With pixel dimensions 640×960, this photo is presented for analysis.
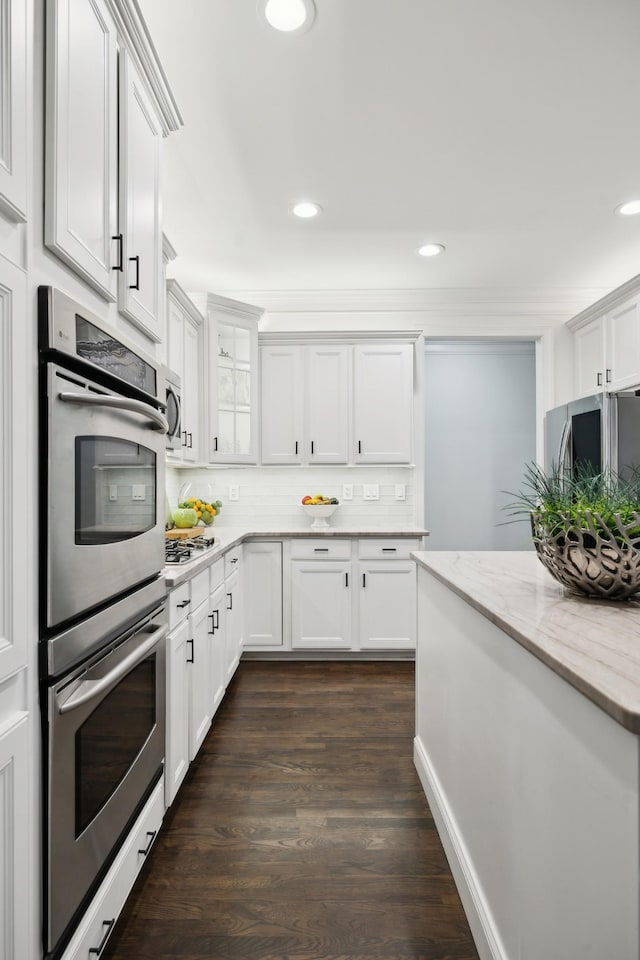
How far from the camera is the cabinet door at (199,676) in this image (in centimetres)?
222

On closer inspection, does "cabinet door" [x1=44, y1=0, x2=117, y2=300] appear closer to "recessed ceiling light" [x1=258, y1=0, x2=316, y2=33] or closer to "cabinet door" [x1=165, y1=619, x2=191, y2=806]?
"recessed ceiling light" [x1=258, y1=0, x2=316, y2=33]

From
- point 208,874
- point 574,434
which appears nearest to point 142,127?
point 208,874

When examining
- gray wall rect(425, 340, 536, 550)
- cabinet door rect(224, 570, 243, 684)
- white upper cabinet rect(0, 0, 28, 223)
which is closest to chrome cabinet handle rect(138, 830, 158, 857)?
Answer: cabinet door rect(224, 570, 243, 684)

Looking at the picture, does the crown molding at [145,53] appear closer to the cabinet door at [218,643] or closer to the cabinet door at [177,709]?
the cabinet door at [177,709]

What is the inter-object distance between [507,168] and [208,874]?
3.25 metres

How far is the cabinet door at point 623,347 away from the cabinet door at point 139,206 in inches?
123

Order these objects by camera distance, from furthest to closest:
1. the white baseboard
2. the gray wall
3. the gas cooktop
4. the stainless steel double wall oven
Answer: the gray wall < the gas cooktop < the white baseboard < the stainless steel double wall oven

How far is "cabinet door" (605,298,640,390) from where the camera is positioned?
3.54 metres

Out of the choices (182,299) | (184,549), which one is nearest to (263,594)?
(184,549)

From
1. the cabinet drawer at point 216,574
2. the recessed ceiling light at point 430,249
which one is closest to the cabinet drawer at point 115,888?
the cabinet drawer at point 216,574

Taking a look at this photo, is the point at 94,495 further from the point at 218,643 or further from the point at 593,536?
the point at 218,643

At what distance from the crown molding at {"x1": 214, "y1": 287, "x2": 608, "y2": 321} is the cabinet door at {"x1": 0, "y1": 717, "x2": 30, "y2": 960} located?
400 cm

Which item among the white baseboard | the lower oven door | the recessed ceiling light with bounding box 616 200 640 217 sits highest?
the recessed ceiling light with bounding box 616 200 640 217

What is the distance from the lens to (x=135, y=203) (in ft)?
5.28
